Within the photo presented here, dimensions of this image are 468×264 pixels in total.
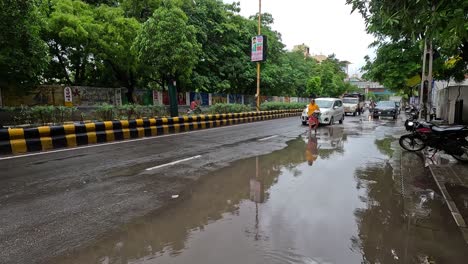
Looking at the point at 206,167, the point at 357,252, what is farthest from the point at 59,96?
the point at 357,252

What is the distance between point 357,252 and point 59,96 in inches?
815

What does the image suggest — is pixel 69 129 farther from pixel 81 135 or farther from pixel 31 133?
pixel 31 133

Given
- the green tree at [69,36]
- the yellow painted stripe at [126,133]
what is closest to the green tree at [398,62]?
the green tree at [69,36]

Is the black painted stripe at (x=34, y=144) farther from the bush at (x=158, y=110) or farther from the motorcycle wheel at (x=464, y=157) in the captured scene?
the motorcycle wheel at (x=464, y=157)

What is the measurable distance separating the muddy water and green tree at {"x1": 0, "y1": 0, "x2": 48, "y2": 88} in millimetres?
11425

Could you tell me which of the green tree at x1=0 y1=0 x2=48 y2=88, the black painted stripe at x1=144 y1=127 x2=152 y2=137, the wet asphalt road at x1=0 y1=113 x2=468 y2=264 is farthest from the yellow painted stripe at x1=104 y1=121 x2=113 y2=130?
the green tree at x1=0 y1=0 x2=48 y2=88

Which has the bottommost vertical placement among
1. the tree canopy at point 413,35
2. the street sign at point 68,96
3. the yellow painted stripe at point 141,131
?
the yellow painted stripe at point 141,131

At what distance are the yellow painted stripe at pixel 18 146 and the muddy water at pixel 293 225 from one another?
231 inches

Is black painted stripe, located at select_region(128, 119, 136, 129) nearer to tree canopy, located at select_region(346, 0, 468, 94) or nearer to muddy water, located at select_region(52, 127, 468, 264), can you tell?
muddy water, located at select_region(52, 127, 468, 264)

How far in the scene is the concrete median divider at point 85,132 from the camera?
8945 mm

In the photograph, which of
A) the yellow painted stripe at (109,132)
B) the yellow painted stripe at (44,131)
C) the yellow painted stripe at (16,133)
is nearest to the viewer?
the yellow painted stripe at (16,133)

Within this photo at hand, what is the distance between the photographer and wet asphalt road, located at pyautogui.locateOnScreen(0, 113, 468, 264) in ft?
11.4

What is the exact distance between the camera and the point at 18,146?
896cm

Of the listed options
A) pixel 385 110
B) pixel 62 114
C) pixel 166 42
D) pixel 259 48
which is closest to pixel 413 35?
pixel 62 114
